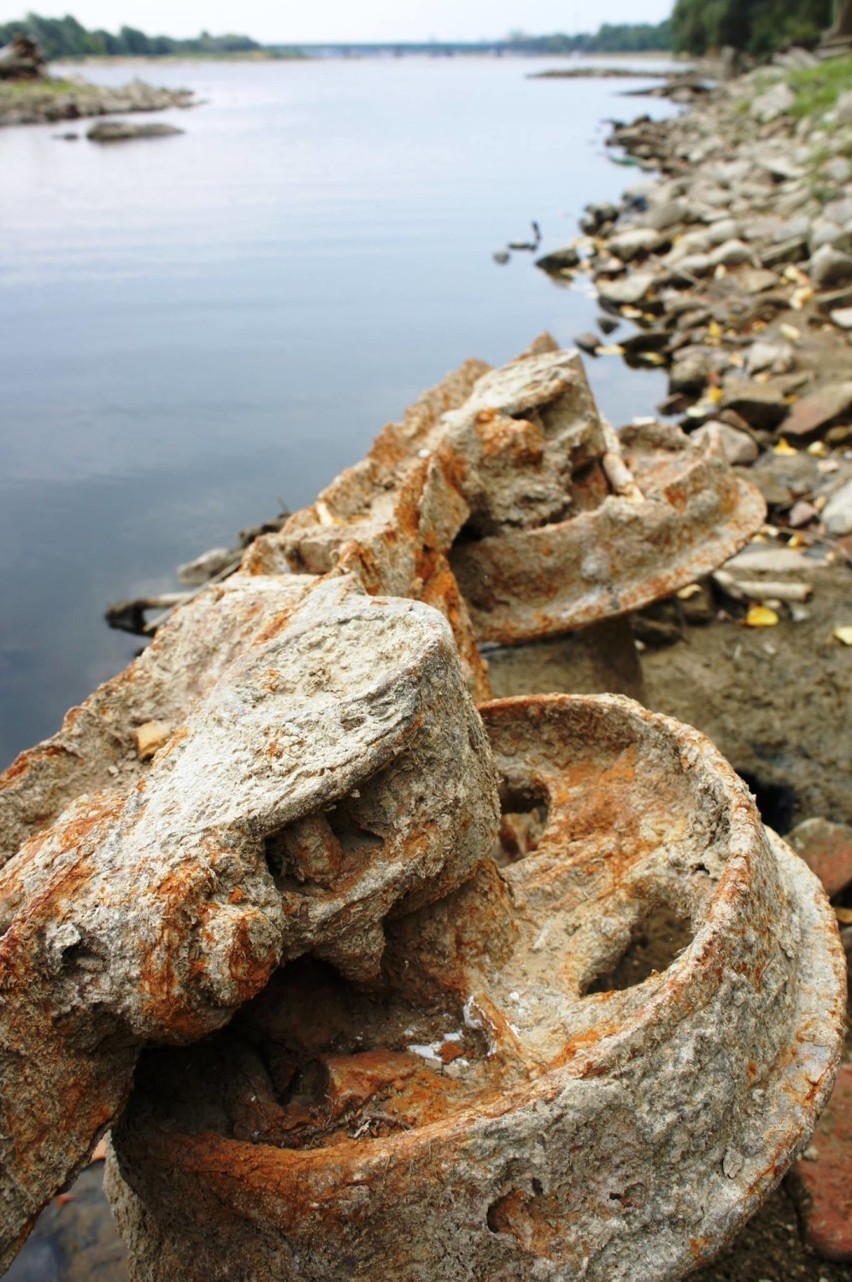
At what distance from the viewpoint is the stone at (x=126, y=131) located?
24.5m

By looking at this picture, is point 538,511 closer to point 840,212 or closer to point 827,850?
point 827,850

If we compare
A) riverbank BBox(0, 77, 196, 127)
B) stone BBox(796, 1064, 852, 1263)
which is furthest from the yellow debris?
riverbank BBox(0, 77, 196, 127)

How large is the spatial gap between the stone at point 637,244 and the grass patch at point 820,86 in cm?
603

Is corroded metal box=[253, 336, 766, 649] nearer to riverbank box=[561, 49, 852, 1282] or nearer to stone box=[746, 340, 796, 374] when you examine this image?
riverbank box=[561, 49, 852, 1282]

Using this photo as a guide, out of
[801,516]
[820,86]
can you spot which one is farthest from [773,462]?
[820,86]

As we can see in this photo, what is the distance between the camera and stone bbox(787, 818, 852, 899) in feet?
12.8

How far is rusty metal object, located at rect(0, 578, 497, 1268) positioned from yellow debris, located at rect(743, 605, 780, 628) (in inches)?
165

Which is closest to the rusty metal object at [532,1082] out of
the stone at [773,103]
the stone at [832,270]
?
the stone at [832,270]

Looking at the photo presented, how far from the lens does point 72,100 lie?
30.0m

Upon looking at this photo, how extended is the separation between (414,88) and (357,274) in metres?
40.6

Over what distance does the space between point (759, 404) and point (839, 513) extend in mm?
1856

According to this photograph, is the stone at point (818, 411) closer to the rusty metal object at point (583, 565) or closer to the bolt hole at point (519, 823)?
the rusty metal object at point (583, 565)

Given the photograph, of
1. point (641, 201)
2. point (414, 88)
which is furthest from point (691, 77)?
point (641, 201)

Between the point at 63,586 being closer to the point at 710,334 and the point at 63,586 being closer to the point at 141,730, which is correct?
the point at 141,730
